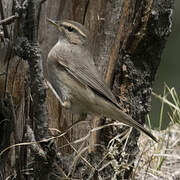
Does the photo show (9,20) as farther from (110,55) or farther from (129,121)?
(129,121)

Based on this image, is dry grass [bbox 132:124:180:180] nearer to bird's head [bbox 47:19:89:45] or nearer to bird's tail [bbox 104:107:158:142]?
bird's tail [bbox 104:107:158:142]

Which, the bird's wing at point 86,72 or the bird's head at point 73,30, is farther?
the bird's head at point 73,30

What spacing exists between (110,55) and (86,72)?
29cm

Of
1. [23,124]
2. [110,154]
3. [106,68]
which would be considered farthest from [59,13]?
[110,154]

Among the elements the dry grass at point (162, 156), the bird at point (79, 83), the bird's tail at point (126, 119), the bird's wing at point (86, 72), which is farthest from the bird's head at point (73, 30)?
the dry grass at point (162, 156)

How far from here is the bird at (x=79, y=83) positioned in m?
4.39

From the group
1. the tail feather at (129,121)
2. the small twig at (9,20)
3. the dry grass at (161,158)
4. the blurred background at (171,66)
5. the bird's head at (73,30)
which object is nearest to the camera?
the small twig at (9,20)

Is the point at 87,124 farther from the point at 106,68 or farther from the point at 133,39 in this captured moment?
the point at 133,39

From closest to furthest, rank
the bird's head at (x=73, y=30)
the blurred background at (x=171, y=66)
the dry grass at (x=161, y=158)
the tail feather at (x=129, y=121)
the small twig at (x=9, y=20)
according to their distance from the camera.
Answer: the small twig at (x=9, y=20) → the tail feather at (x=129, y=121) → the bird's head at (x=73, y=30) → the dry grass at (x=161, y=158) → the blurred background at (x=171, y=66)

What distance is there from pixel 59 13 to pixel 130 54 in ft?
2.34

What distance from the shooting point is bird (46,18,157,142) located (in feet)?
14.4

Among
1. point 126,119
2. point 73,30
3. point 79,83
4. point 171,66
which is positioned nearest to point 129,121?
point 126,119

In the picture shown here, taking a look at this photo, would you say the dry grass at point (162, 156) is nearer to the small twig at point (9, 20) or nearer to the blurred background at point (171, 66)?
the small twig at point (9, 20)

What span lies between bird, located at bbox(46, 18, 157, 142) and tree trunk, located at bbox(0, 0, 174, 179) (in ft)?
0.33
